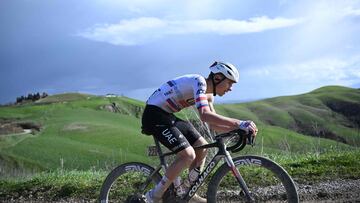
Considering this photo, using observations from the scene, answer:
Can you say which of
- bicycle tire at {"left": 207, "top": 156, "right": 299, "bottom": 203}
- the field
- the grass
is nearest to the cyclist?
bicycle tire at {"left": 207, "top": 156, "right": 299, "bottom": 203}

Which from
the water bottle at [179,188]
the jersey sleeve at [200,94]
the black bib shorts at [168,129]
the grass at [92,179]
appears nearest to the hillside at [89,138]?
the grass at [92,179]

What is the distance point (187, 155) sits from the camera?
6.47m

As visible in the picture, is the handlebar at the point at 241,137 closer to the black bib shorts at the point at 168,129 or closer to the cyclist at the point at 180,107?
the cyclist at the point at 180,107

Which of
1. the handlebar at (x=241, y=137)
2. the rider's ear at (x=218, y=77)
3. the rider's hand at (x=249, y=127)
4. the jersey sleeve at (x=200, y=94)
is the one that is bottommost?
the handlebar at (x=241, y=137)

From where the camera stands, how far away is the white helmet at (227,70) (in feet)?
21.3

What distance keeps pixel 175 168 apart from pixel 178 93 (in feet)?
3.37

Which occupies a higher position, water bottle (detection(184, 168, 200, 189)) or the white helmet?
the white helmet

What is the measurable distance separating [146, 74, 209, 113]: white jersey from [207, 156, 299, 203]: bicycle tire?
1.03 meters

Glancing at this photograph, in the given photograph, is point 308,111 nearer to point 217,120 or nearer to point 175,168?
point 175,168

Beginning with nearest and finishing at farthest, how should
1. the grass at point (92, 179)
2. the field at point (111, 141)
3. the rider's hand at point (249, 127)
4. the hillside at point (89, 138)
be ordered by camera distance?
the rider's hand at point (249, 127)
the grass at point (92, 179)
the field at point (111, 141)
the hillside at point (89, 138)

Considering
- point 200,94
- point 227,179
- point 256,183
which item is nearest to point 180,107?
point 200,94

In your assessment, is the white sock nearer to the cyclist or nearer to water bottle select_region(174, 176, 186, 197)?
the cyclist

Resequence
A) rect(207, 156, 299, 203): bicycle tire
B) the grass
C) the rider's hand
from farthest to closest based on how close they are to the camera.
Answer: the grass < rect(207, 156, 299, 203): bicycle tire < the rider's hand

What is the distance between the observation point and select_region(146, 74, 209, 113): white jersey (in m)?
6.46
